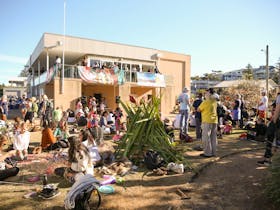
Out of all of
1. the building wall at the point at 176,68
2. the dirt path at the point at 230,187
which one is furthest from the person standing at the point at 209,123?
the building wall at the point at 176,68

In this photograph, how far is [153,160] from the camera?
580 cm

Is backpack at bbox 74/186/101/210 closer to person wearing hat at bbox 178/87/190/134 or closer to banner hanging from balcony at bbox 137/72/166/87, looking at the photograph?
person wearing hat at bbox 178/87/190/134

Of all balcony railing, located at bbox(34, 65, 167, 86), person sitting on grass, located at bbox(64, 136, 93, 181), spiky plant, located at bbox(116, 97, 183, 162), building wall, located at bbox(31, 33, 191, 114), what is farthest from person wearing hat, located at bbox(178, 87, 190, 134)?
balcony railing, located at bbox(34, 65, 167, 86)

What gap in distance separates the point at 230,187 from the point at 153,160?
6.35ft

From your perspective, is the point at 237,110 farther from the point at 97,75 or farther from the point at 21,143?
the point at 97,75

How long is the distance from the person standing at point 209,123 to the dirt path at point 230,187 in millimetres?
535

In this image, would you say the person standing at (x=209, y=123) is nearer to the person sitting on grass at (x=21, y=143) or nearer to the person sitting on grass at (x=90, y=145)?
the person sitting on grass at (x=90, y=145)

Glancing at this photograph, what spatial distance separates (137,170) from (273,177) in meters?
3.06

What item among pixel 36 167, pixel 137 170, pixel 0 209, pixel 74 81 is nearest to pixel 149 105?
pixel 137 170

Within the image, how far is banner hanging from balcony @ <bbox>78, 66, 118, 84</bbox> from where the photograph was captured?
59.8 ft

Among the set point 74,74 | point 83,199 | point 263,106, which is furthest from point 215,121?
point 74,74

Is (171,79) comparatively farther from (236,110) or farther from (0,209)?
(0,209)

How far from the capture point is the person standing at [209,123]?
6.53 metres

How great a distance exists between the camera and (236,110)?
1170 centimetres
